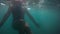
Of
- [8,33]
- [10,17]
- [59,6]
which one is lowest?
[8,33]

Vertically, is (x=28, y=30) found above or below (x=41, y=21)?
below

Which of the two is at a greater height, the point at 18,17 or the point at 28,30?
the point at 18,17

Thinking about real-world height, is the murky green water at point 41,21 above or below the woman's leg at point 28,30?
above

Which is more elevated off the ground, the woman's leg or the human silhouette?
the human silhouette

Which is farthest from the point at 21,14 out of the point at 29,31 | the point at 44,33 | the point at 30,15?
the point at 44,33

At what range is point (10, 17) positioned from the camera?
1.30 meters

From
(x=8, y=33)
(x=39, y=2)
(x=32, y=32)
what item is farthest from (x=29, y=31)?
(x=39, y=2)

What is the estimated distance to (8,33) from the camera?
132 cm

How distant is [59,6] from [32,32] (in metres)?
0.43

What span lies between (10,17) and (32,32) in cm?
31

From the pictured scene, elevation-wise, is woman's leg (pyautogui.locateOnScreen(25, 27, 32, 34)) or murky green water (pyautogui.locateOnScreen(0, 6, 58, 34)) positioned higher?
murky green water (pyautogui.locateOnScreen(0, 6, 58, 34))

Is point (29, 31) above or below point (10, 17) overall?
below

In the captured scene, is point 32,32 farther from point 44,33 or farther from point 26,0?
point 26,0

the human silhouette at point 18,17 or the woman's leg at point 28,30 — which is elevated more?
the human silhouette at point 18,17
